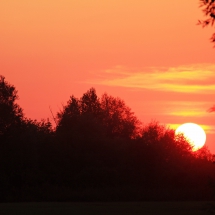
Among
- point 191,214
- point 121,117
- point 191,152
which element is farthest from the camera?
point 121,117

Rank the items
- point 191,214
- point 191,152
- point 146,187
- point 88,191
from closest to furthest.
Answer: point 191,214 < point 88,191 < point 146,187 < point 191,152

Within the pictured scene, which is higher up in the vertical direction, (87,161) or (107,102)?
(107,102)

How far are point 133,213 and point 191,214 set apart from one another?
4.27 metres

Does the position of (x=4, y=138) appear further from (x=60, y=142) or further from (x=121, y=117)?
(x=121, y=117)

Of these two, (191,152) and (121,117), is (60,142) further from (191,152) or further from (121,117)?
(121,117)

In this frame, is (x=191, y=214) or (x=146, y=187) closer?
(x=191, y=214)

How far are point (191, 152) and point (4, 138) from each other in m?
30.6

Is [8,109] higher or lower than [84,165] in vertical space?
higher

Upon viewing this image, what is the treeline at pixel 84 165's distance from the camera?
56.2 metres

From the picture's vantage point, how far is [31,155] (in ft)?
192

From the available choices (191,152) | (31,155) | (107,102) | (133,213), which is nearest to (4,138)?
(31,155)

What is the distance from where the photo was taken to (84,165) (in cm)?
6178

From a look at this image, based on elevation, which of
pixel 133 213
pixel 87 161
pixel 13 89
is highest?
pixel 13 89

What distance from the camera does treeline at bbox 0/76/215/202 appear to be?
56.2m
